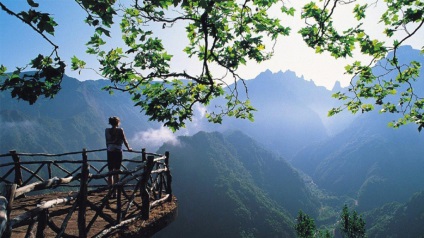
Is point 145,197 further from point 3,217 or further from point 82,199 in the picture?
point 3,217

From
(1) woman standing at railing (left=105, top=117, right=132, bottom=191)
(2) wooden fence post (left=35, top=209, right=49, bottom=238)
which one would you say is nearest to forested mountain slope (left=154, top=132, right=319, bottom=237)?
(1) woman standing at railing (left=105, top=117, right=132, bottom=191)

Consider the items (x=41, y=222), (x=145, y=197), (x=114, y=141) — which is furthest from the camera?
(x=114, y=141)

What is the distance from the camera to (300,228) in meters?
44.8

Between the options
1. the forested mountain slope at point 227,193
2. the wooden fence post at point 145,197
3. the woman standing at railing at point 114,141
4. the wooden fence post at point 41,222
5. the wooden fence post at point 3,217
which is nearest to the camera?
the wooden fence post at point 3,217

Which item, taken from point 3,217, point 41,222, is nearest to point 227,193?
point 41,222

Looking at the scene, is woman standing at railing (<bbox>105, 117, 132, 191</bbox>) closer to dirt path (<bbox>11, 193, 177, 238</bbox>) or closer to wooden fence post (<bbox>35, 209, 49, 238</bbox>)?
dirt path (<bbox>11, 193, 177, 238</bbox>)

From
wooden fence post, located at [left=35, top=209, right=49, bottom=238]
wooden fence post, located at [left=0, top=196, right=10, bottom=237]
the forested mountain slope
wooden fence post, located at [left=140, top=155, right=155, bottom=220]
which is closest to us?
wooden fence post, located at [left=0, top=196, right=10, bottom=237]

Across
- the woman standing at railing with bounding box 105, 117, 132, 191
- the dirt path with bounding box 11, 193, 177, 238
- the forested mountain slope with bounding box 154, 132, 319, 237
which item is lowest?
the forested mountain slope with bounding box 154, 132, 319, 237

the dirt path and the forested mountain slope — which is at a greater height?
the dirt path

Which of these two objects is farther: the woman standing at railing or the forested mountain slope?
the forested mountain slope

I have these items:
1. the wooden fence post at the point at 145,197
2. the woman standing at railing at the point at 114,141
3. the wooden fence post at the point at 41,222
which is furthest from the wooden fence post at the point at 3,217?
the woman standing at railing at the point at 114,141

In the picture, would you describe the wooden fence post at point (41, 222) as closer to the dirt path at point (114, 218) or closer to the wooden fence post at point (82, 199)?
the dirt path at point (114, 218)

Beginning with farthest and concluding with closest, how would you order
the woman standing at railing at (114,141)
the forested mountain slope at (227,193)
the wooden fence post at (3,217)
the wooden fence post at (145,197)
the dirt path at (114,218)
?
the forested mountain slope at (227,193)
the woman standing at railing at (114,141)
the wooden fence post at (145,197)
the dirt path at (114,218)
the wooden fence post at (3,217)

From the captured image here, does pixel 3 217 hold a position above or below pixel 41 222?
above
